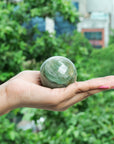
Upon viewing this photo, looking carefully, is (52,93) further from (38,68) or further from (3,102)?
(38,68)

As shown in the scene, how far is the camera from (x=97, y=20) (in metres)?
28.1

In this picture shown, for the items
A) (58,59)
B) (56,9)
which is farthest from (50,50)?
(58,59)

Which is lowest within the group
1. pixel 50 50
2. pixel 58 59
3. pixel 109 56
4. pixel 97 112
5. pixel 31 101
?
pixel 109 56

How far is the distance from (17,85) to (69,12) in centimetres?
226

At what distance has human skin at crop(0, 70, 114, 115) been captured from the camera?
1.46 metres

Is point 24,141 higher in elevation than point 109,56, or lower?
higher

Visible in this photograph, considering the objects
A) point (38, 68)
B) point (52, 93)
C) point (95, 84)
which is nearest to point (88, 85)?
point (95, 84)

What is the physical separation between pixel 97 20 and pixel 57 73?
89.8 feet

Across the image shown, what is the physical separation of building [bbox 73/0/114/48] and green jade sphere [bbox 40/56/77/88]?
25411 millimetres

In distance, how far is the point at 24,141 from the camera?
10.9ft

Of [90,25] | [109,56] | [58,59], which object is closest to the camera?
[58,59]

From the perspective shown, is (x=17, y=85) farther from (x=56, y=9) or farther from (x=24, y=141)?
(x=56, y=9)

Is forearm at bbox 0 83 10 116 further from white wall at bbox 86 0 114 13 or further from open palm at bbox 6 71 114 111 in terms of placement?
white wall at bbox 86 0 114 13

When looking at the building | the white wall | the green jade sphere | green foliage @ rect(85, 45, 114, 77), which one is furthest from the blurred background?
the white wall
